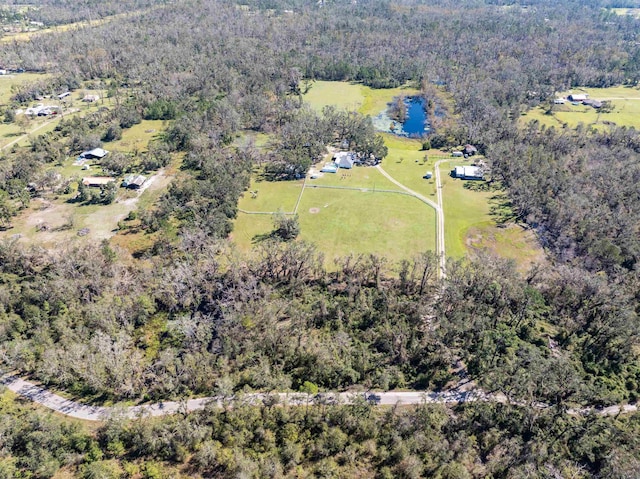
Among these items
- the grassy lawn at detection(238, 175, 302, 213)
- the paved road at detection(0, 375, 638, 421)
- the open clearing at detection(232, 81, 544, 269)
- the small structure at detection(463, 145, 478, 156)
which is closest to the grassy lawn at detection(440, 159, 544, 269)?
the open clearing at detection(232, 81, 544, 269)

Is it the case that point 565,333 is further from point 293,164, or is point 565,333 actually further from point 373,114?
point 373,114

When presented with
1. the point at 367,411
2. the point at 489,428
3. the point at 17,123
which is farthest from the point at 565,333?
the point at 17,123

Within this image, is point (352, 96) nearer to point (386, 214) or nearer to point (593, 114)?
point (386, 214)

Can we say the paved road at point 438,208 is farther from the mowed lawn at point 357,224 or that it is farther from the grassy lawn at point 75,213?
the grassy lawn at point 75,213

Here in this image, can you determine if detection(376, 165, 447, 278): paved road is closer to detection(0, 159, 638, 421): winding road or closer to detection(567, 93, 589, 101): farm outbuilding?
detection(0, 159, 638, 421): winding road

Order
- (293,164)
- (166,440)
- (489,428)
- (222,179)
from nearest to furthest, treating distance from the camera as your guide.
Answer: (166,440)
(489,428)
(222,179)
(293,164)

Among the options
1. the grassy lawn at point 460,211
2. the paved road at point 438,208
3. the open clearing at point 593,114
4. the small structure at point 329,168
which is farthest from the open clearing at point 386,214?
the open clearing at point 593,114

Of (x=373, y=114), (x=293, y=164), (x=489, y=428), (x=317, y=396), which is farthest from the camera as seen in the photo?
(x=373, y=114)
